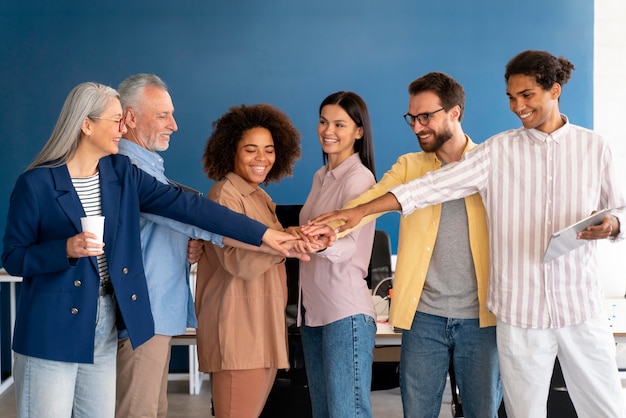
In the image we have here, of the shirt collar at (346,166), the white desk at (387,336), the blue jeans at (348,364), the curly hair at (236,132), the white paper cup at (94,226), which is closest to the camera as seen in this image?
the white paper cup at (94,226)

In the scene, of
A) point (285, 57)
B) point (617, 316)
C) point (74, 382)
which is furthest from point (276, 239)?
point (285, 57)

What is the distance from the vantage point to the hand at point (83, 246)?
7.22ft

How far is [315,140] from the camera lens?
20.0 feet

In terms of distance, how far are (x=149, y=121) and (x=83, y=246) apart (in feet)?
2.72

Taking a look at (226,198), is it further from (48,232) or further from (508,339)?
(508,339)

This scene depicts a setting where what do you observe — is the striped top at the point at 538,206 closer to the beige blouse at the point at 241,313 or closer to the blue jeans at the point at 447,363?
the blue jeans at the point at 447,363

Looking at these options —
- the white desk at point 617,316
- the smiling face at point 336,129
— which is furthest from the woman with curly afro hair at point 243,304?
the white desk at point 617,316

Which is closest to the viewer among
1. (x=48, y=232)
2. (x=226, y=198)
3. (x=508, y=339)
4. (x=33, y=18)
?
(x=48, y=232)

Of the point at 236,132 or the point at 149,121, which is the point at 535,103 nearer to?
the point at 236,132

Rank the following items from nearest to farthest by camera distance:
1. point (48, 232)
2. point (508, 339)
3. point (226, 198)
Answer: point (48, 232)
point (508, 339)
point (226, 198)

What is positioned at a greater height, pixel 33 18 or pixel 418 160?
pixel 33 18

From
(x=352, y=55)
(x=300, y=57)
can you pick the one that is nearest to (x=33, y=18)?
(x=300, y=57)

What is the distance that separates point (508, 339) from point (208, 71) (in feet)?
13.3

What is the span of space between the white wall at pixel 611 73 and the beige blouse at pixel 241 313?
4199 mm
